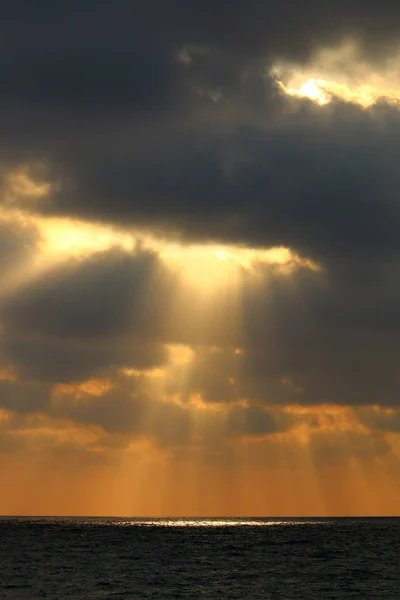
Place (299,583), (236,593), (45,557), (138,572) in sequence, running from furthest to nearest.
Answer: (45,557) → (138,572) → (299,583) → (236,593)

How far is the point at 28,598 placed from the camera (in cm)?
7900

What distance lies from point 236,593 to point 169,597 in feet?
22.6

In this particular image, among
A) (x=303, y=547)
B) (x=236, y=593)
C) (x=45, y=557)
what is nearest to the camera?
(x=236, y=593)

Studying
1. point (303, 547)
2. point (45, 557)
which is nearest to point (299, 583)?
point (45, 557)

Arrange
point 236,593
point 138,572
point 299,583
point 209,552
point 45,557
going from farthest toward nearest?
point 209,552, point 45,557, point 138,572, point 299,583, point 236,593

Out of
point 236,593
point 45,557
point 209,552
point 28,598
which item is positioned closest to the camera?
point 28,598

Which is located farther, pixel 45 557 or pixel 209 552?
pixel 209 552

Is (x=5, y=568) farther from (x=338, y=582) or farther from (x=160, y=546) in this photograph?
(x=160, y=546)

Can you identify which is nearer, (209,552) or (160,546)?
(209,552)

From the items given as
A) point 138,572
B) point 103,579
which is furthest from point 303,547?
point 103,579

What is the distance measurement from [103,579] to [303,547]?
2845 inches

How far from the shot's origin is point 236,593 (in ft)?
280

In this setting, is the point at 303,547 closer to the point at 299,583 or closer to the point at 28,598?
the point at 299,583

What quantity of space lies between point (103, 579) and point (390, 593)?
2916 cm
